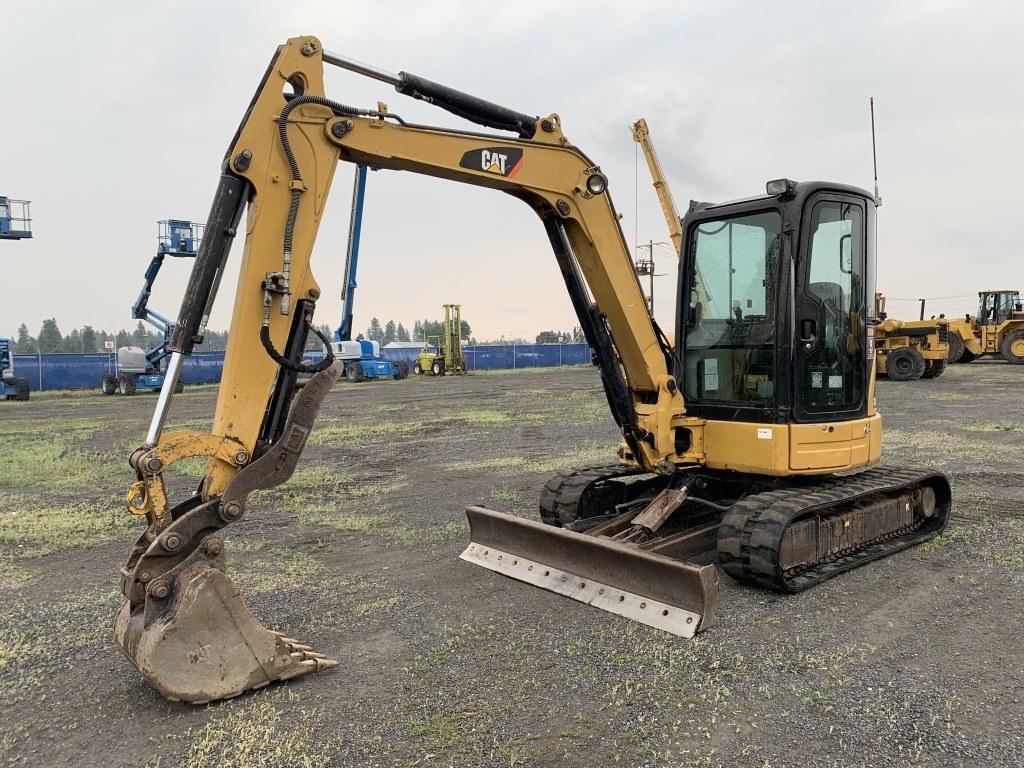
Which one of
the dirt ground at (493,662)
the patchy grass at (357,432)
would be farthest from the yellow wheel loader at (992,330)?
the dirt ground at (493,662)

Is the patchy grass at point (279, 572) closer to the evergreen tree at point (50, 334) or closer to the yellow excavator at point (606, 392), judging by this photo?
the yellow excavator at point (606, 392)

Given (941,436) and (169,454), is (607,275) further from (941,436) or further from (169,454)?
(941,436)

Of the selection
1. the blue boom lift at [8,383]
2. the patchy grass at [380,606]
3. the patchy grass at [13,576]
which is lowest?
the patchy grass at [380,606]

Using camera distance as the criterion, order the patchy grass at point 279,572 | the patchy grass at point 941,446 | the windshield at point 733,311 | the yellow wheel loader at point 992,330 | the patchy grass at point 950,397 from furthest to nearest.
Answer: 1. the yellow wheel loader at point 992,330
2. the patchy grass at point 950,397
3. the patchy grass at point 941,446
4. the windshield at point 733,311
5. the patchy grass at point 279,572

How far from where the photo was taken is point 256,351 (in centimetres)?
401

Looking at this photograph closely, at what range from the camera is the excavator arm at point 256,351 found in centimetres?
363

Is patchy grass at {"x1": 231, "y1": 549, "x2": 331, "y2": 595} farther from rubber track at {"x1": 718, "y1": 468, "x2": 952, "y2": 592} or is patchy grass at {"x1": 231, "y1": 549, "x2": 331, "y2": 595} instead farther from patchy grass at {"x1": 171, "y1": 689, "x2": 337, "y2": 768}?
rubber track at {"x1": 718, "y1": 468, "x2": 952, "y2": 592}

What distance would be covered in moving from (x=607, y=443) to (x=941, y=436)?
18.4ft

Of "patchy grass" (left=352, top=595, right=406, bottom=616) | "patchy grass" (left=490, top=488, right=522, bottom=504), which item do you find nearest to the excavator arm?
"patchy grass" (left=352, top=595, right=406, bottom=616)

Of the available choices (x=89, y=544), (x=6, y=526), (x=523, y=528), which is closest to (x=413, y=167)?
(x=523, y=528)

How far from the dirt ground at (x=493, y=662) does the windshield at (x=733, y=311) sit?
1668 mm

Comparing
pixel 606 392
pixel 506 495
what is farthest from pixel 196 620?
pixel 506 495

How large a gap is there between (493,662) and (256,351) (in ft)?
7.02

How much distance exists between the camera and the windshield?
18.8 feet
